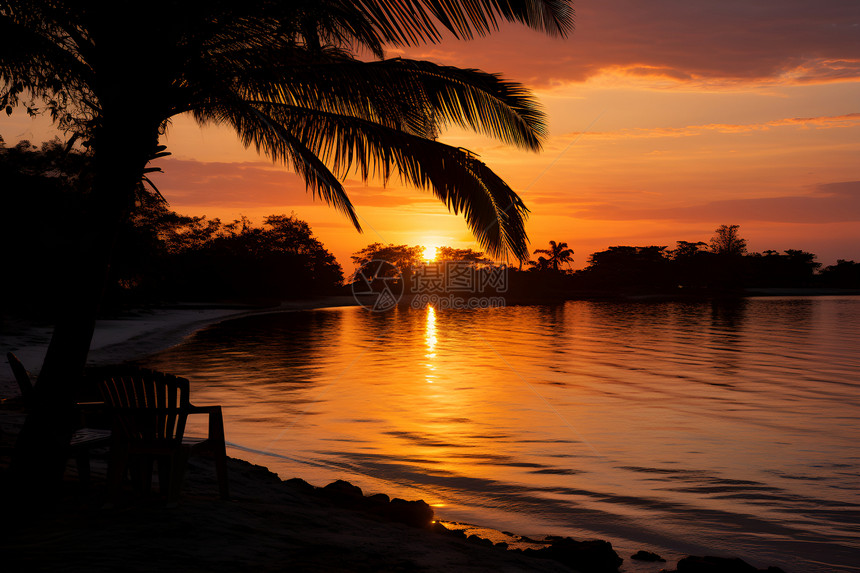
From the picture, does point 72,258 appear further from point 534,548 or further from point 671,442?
point 671,442

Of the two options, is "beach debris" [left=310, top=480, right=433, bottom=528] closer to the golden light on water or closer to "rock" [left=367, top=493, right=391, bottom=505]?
"rock" [left=367, top=493, right=391, bottom=505]

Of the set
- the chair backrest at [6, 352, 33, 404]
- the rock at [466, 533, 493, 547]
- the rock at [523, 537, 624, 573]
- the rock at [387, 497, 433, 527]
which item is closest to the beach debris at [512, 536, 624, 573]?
the rock at [523, 537, 624, 573]

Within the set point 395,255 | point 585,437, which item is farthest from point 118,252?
point 395,255

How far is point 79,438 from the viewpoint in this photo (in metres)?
5.58

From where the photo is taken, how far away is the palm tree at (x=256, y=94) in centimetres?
539

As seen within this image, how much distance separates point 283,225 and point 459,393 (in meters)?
83.8

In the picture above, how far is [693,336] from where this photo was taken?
1492 inches

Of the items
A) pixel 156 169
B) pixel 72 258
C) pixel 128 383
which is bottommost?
pixel 128 383

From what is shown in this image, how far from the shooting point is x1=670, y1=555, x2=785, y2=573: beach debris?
5.42m

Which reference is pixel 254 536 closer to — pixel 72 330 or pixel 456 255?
pixel 72 330

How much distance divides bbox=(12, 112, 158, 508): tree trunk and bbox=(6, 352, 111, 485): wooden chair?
0.08 metres

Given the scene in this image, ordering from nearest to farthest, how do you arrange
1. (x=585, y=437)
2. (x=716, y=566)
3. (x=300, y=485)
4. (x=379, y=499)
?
(x=716, y=566) < (x=379, y=499) < (x=300, y=485) < (x=585, y=437)

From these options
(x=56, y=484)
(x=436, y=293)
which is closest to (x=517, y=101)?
(x=56, y=484)

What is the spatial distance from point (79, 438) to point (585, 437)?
8.58 meters
